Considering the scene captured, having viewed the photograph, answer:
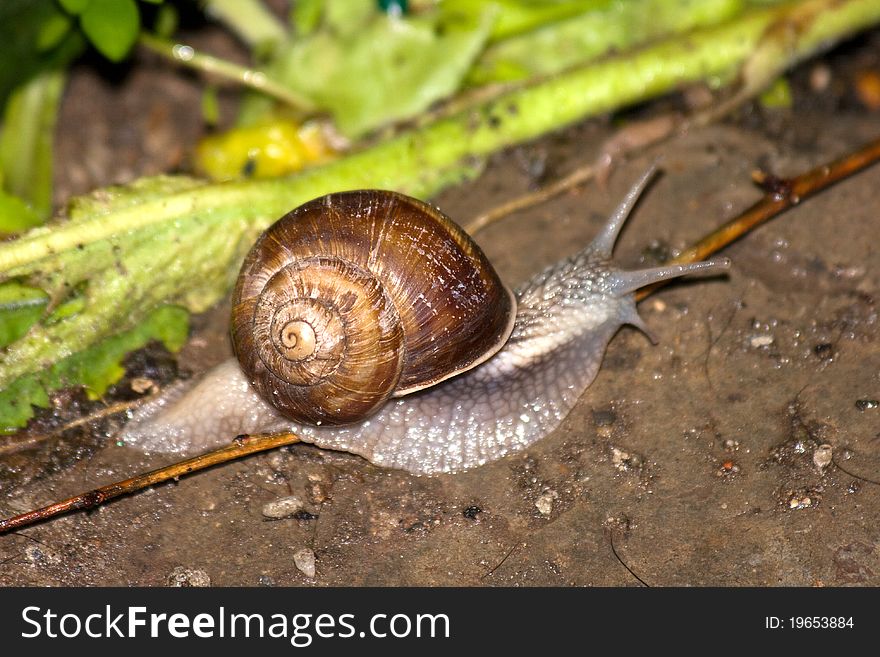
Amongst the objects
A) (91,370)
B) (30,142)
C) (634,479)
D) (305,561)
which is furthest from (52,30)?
(634,479)

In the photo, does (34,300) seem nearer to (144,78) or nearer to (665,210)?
(144,78)

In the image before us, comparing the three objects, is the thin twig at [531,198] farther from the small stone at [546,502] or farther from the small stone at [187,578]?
the small stone at [187,578]

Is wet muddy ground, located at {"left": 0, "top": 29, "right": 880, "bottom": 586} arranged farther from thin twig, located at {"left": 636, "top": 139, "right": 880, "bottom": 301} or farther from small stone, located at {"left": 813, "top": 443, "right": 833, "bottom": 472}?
thin twig, located at {"left": 636, "top": 139, "right": 880, "bottom": 301}

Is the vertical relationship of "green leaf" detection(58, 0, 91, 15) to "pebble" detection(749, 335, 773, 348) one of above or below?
above

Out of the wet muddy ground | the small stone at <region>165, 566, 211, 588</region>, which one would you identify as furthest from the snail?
the small stone at <region>165, 566, 211, 588</region>

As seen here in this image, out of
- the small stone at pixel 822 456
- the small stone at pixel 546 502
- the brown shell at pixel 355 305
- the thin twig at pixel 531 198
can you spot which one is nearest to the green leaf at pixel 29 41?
the brown shell at pixel 355 305

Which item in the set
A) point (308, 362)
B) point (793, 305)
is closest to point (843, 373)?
point (793, 305)

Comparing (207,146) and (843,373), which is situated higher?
(207,146)
